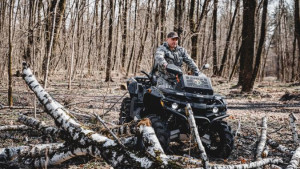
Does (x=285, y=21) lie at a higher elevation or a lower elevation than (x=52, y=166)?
higher

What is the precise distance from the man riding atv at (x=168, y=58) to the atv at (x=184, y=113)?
0.20m

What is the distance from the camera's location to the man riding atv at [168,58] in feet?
16.5

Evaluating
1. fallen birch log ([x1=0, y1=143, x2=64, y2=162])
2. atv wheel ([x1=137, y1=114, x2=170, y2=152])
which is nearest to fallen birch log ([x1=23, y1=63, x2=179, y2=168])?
fallen birch log ([x1=0, y1=143, x2=64, y2=162])

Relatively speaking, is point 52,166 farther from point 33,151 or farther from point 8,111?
point 8,111

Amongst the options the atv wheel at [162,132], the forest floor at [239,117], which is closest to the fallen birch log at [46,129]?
the forest floor at [239,117]

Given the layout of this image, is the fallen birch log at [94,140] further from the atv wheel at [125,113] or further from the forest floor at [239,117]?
the atv wheel at [125,113]

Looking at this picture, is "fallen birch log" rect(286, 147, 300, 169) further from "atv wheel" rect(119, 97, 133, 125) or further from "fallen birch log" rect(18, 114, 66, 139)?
"atv wheel" rect(119, 97, 133, 125)

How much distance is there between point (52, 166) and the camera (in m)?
3.77

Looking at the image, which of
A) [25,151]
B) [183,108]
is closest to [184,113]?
[183,108]

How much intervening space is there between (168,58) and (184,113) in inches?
51.4

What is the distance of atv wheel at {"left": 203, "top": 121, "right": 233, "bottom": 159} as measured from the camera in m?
4.67

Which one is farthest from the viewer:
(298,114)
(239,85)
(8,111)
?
(239,85)

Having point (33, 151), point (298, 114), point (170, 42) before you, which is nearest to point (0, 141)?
point (33, 151)

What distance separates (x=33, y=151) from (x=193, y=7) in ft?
42.5
